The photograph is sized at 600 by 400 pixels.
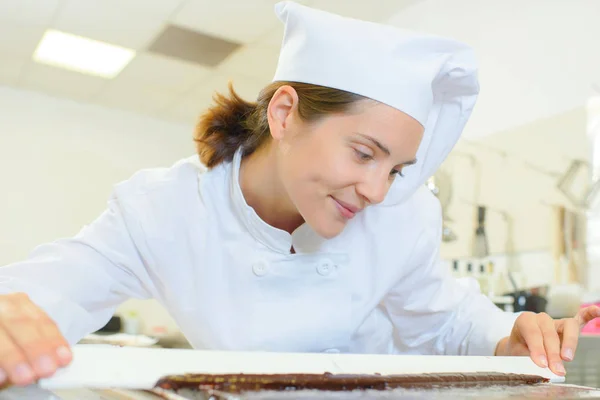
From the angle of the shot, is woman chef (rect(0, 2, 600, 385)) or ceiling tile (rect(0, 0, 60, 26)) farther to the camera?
ceiling tile (rect(0, 0, 60, 26))

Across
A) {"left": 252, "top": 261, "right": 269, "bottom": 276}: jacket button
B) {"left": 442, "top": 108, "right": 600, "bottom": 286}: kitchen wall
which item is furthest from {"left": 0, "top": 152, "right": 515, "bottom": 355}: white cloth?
{"left": 442, "top": 108, "right": 600, "bottom": 286}: kitchen wall

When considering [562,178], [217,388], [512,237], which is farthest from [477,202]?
[217,388]

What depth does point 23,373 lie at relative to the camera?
1.79 ft

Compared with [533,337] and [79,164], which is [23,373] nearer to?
[533,337]

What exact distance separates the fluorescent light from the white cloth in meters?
2.90

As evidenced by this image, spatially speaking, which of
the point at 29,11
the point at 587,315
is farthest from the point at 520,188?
the point at 29,11

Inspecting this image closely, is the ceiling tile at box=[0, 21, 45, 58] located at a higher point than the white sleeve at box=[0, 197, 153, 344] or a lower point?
higher

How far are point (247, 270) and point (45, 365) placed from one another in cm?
60

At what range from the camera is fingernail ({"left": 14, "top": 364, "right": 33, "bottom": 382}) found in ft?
1.78

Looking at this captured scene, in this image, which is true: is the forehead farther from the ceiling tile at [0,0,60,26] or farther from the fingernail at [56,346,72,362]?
the ceiling tile at [0,0,60,26]

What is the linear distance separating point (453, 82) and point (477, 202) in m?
1.83

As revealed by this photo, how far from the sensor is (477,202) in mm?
2826

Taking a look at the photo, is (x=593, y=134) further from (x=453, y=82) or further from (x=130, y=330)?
(x=130, y=330)

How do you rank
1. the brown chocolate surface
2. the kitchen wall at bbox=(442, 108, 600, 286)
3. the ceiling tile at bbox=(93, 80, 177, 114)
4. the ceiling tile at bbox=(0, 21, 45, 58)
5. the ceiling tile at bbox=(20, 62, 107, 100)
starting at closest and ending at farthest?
the brown chocolate surface
the kitchen wall at bbox=(442, 108, 600, 286)
the ceiling tile at bbox=(0, 21, 45, 58)
the ceiling tile at bbox=(20, 62, 107, 100)
the ceiling tile at bbox=(93, 80, 177, 114)
